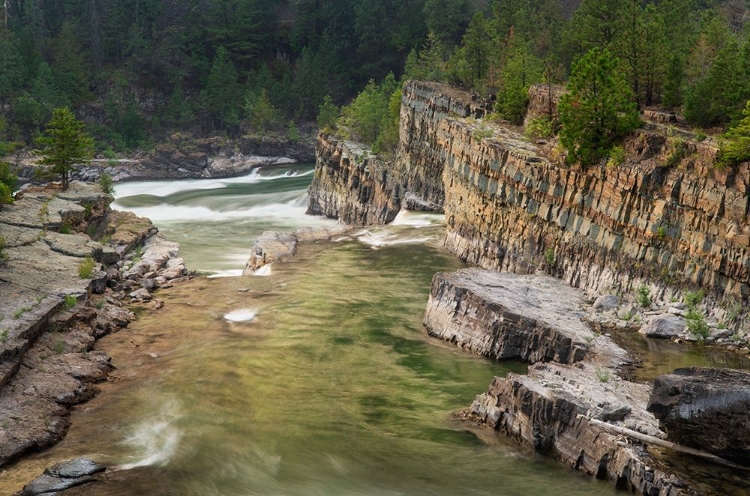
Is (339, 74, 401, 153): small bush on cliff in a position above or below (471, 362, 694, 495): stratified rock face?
above

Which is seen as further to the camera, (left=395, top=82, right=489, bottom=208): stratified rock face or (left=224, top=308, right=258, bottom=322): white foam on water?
(left=395, top=82, right=489, bottom=208): stratified rock face

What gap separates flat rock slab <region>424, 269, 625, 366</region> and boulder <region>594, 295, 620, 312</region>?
2.21 feet

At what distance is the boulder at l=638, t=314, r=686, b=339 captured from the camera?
29.8m

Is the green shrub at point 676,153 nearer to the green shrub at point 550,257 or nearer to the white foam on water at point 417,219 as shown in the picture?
the green shrub at point 550,257

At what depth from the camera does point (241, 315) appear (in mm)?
35750

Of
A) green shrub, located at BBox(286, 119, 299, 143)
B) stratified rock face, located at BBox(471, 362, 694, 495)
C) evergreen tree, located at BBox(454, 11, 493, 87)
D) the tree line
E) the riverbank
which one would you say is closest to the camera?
stratified rock face, located at BBox(471, 362, 694, 495)

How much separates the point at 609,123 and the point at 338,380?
18067 mm

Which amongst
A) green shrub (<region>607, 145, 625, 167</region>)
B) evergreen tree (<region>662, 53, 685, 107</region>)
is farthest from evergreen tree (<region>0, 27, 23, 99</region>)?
green shrub (<region>607, 145, 625, 167</region>)

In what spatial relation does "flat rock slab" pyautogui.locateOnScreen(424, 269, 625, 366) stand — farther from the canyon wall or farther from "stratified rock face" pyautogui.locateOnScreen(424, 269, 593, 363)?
the canyon wall

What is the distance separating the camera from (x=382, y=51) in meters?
128

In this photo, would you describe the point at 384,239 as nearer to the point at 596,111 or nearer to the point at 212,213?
the point at 596,111

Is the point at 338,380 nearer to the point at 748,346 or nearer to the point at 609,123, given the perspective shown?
the point at 748,346

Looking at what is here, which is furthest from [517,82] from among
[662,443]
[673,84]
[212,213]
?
[662,443]

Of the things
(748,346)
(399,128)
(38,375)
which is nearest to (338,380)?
(38,375)
